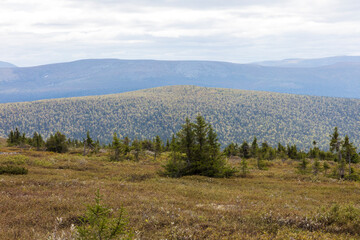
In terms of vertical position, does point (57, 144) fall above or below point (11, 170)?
below

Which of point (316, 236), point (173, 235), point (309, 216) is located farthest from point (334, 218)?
point (173, 235)

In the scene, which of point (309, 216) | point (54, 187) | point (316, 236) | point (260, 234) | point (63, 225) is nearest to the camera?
point (316, 236)

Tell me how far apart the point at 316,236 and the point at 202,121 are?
22.8 m

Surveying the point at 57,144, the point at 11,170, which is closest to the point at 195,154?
the point at 11,170

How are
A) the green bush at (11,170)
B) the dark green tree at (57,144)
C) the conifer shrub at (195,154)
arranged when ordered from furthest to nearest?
the dark green tree at (57,144) < the conifer shrub at (195,154) < the green bush at (11,170)

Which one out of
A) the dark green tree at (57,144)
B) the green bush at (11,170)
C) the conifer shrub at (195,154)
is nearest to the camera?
the green bush at (11,170)

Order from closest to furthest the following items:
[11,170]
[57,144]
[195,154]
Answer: [11,170], [195,154], [57,144]

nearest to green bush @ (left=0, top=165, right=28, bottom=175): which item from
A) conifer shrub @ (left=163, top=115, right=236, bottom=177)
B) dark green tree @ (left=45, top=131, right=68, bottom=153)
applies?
conifer shrub @ (left=163, top=115, right=236, bottom=177)

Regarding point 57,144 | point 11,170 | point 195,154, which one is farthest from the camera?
point 57,144

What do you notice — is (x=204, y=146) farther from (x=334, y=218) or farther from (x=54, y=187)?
(x=334, y=218)

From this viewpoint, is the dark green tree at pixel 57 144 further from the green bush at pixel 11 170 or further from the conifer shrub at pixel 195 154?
the conifer shrub at pixel 195 154

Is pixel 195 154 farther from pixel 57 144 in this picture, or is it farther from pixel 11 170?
pixel 57 144

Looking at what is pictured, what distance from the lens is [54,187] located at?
58.6 feet

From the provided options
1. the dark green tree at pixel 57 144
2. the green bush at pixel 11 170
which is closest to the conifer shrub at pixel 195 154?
the green bush at pixel 11 170
